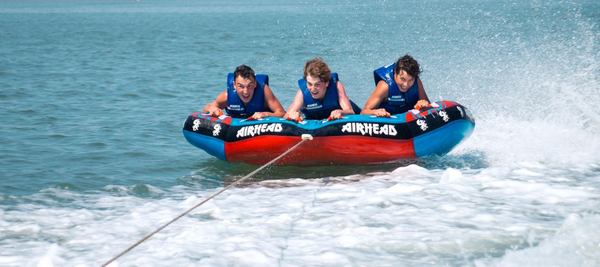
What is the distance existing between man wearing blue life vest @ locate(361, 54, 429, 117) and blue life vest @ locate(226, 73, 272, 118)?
0.97 m

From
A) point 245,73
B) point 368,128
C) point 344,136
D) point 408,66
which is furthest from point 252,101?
point 408,66

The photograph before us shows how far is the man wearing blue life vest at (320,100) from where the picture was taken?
691 centimetres

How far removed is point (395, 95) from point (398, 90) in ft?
0.19

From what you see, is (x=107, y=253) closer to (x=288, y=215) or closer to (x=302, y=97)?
(x=288, y=215)

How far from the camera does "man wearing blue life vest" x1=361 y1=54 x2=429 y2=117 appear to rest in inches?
→ 274

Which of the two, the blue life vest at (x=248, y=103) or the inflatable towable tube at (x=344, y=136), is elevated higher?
the blue life vest at (x=248, y=103)

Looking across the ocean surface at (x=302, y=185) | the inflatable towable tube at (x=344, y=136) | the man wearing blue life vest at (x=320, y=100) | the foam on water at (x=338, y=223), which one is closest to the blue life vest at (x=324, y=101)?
the man wearing blue life vest at (x=320, y=100)

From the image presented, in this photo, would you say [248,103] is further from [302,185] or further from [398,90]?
[398,90]

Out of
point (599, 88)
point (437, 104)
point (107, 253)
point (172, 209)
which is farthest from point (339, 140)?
point (599, 88)

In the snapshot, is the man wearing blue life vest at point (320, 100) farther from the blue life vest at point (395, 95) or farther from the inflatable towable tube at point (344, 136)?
the blue life vest at point (395, 95)

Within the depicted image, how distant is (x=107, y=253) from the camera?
4758 mm

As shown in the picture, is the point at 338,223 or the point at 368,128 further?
the point at 368,128

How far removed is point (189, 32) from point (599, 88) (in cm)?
2317

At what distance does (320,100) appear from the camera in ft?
23.3
